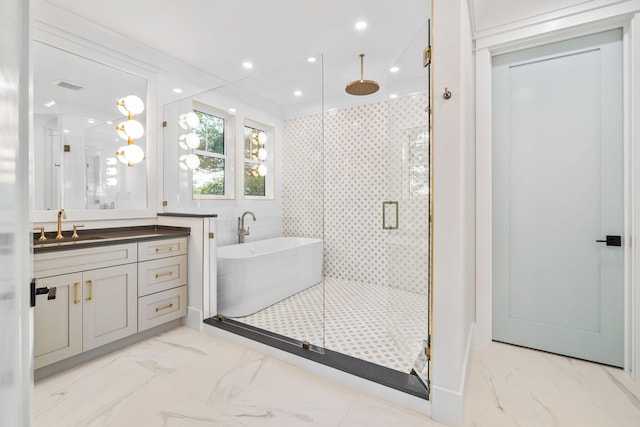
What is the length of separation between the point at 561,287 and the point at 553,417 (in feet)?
3.24

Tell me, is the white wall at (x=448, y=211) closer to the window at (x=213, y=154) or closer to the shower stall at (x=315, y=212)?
the shower stall at (x=315, y=212)

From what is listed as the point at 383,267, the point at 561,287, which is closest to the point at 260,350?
the point at 383,267

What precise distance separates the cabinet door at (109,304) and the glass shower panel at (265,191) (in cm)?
66

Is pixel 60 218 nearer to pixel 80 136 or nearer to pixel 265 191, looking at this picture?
pixel 80 136

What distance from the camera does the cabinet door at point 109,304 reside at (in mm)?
2057

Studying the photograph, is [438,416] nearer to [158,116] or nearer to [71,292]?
[71,292]

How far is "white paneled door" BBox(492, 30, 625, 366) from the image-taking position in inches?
79.4

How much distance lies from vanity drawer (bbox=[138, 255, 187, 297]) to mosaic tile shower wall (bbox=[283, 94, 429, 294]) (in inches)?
41.5

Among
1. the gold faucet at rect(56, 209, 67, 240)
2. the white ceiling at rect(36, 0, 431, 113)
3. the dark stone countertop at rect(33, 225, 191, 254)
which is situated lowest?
the dark stone countertop at rect(33, 225, 191, 254)

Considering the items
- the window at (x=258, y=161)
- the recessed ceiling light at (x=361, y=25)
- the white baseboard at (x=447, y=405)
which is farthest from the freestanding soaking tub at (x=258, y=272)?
the recessed ceiling light at (x=361, y=25)

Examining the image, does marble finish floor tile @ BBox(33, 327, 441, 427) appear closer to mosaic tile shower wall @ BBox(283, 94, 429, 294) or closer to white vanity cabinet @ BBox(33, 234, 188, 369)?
white vanity cabinet @ BBox(33, 234, 188, 369)

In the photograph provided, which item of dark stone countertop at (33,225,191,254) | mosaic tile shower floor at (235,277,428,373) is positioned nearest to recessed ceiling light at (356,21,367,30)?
mosaic tile shower floor at (235,277,428,373)

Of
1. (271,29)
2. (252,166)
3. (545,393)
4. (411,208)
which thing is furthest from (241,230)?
(545,393)

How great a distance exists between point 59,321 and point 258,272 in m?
1.42
